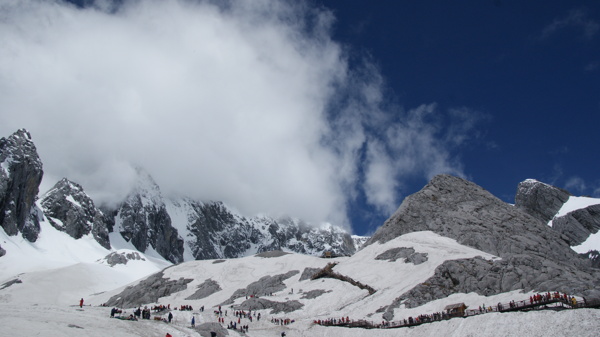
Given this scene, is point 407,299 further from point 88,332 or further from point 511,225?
point 511,225

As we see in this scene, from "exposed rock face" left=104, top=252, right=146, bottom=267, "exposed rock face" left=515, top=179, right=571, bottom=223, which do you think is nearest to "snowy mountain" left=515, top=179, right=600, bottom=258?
"exposed rock face" left=515, top=179, right=571, bottom=223

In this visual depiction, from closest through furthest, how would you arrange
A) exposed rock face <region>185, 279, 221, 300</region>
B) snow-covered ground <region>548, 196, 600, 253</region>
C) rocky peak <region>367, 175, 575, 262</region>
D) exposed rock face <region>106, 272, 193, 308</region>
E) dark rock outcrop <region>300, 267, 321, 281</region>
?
dark rock outcrop <region>300, 267, 321, 281</region> → exposed rock face <region>185, 279, 221, 300</region> → rocky peak <region>367, 175, 575, 262</region> → exposed rock face <region>106, 272, 193, 308</region> → snow-covered ground <region>548, 196, 600, 253</region>

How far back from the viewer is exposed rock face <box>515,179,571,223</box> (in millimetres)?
183500

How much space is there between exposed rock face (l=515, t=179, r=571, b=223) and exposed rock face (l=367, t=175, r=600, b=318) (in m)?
78.4

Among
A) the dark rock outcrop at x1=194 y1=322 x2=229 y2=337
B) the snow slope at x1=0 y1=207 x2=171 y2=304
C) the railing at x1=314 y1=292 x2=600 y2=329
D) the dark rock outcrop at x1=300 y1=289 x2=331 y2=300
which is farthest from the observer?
the snow slope at x1=0 y1=207 x2=171 y2=304

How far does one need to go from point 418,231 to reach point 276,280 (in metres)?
38.2

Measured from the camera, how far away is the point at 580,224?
524ft

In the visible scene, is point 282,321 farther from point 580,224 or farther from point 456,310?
point 580,224

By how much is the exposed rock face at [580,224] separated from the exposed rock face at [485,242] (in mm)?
60255

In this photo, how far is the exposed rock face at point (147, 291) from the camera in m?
92.7

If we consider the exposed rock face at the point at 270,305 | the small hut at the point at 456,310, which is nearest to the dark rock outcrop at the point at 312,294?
the exposed rock face at the point at 270,305

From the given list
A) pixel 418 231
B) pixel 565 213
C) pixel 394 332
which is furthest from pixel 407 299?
pixel 565 213

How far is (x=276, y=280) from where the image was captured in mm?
90438

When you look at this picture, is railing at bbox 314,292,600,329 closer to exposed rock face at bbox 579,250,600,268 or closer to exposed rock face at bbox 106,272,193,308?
exposed rock face at bbox 106,272,193,308
